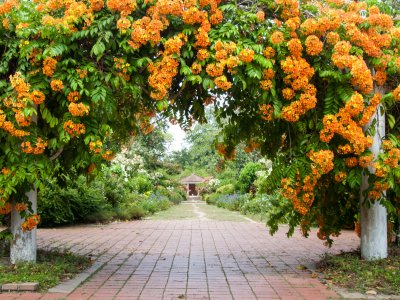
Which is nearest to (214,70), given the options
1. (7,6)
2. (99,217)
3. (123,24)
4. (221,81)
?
(221,81)

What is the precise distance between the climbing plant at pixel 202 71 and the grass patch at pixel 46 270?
0.60m

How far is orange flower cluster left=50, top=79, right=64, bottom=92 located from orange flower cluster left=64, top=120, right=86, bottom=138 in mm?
419

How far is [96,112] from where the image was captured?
609 cm

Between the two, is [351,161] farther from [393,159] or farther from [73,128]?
[73,128]

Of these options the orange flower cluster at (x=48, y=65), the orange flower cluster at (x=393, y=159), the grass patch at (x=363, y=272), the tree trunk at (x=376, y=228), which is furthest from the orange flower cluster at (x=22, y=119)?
the tree trunk at (x=376, y=228)

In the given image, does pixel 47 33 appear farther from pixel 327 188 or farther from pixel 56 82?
pixel 327 188

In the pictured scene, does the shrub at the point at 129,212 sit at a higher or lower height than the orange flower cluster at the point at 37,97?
lower

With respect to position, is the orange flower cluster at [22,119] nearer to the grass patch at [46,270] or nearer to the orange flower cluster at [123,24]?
the orange flower cluster at [123,24]

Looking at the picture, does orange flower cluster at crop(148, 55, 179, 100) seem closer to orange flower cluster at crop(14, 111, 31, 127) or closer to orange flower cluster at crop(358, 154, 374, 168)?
orange flower cluster at crop(14, 111, 31, 127)

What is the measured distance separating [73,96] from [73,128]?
39 centimetres

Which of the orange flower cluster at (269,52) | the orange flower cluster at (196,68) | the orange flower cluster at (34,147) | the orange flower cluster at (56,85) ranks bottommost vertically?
the orange flower cluster at (34,147)

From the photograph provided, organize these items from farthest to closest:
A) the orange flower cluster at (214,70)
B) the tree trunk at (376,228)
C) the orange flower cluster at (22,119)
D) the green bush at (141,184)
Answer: the green bush at (141,184)
the tree trunk at (376,228)
the orange flower cluster at (214,70)
the orange flower cluster at (22,119)

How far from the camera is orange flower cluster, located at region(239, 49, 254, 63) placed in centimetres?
587

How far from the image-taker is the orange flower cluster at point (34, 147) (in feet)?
19.1
